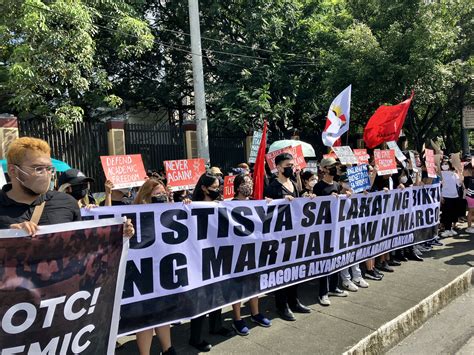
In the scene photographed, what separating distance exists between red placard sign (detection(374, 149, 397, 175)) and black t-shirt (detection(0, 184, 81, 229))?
4.26 m

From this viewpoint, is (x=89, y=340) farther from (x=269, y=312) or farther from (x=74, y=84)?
(x=74, y=84)

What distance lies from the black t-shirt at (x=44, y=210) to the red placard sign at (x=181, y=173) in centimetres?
232

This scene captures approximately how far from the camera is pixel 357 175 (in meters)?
5.09

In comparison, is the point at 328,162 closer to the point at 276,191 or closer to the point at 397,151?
the point at 276,191

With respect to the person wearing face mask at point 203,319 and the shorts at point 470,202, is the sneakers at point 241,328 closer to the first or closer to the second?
the person wearing face mask at point 203,319

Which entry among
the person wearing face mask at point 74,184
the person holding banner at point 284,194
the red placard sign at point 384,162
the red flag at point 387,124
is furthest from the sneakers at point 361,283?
the person wearing face mask at point 74,184

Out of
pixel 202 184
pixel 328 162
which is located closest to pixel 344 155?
pixel 328 162

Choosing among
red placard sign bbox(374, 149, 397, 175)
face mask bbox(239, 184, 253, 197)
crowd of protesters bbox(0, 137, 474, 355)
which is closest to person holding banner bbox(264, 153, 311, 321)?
crowd of protesters bbox(0, 137, 474, 355)

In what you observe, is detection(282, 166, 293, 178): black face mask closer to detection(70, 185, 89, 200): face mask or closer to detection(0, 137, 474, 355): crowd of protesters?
detection(0, 137, 474, 355): crowd of protesters

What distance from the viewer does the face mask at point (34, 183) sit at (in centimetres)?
221

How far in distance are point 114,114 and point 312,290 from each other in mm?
11995

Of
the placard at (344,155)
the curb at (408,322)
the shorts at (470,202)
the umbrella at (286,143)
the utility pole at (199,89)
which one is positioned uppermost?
the utility pole at (199,89)

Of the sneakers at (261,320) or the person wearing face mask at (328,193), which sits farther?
the person wearing face mask at (328,193)

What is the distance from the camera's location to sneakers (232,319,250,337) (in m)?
3.86
